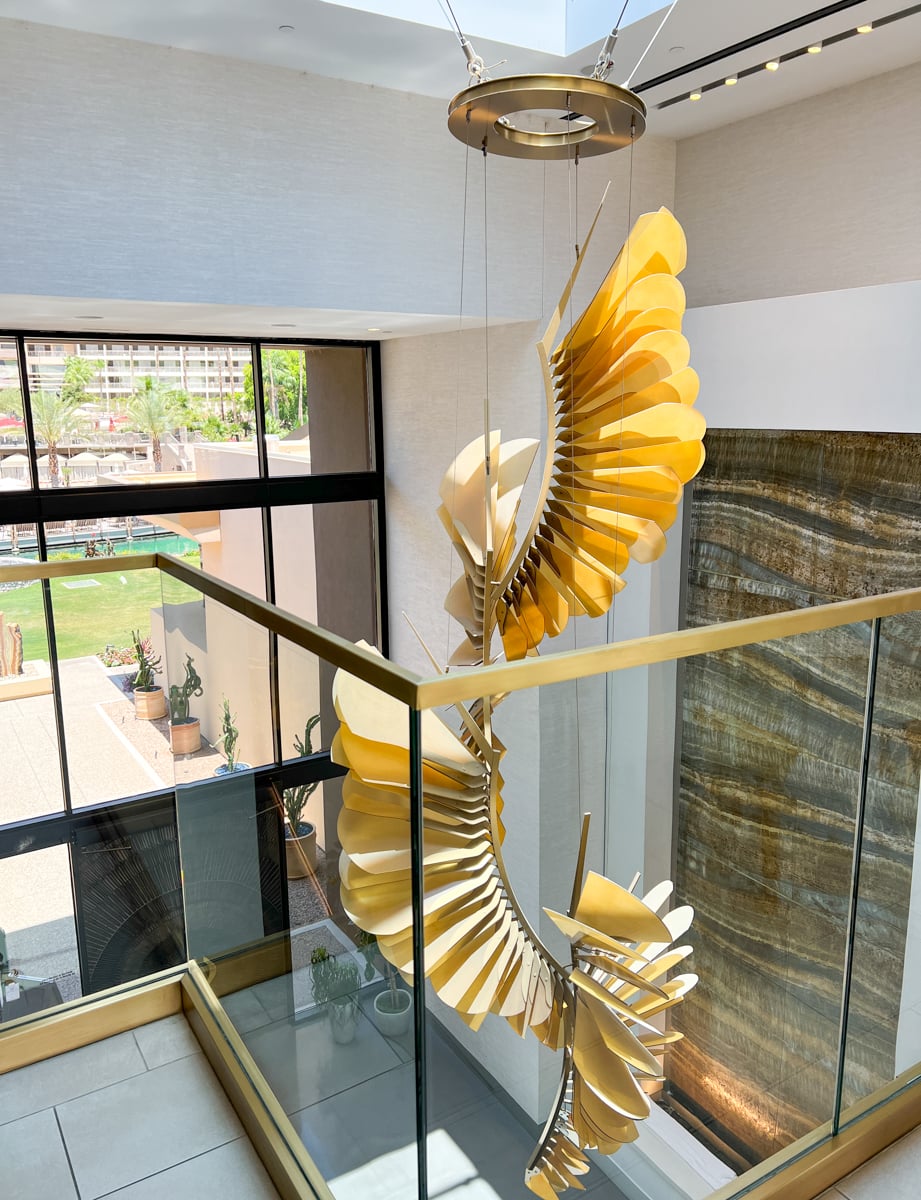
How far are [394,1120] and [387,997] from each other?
0.52 ft

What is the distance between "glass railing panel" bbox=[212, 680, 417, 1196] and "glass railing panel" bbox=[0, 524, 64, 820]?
1.45m

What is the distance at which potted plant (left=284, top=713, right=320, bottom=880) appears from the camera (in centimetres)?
Result: 144

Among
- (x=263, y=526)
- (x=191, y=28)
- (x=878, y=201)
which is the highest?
(x=191, y=28)

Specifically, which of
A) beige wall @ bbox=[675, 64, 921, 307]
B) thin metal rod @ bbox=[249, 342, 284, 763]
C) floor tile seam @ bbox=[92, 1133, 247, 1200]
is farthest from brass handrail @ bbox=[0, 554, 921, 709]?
thin metal rod @ bbox=[249, 342, 284, 763]

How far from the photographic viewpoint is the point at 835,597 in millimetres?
4648

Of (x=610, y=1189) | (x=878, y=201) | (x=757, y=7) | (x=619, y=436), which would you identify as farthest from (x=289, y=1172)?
(x=878, y=201)

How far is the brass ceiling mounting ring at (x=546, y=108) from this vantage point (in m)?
1.79

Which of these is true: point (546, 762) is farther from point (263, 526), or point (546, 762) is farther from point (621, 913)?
point (263, 526)

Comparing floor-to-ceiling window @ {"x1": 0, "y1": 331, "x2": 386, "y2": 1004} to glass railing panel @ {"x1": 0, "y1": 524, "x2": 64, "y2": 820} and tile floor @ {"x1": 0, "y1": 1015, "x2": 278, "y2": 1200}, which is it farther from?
tile floor @ {"x1": 0, "y1": 1015, "x2": 278, "y2": 1200}

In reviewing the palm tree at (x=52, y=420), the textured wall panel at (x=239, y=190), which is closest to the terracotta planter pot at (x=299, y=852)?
the textured wall panel at (x=239, y=190)

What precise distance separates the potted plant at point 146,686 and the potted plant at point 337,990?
54.7 inches

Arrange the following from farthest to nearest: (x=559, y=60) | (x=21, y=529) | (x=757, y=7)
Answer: (x=21, y=529), (x=559, y=60), (x=757, y=7)

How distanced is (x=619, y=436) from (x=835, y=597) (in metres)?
2.83

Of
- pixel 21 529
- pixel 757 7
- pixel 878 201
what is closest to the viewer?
pixel 757 7
